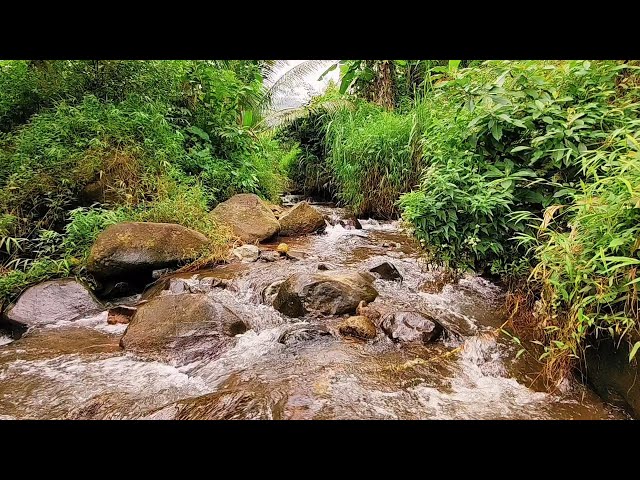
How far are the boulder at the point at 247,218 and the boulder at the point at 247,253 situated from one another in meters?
0.40

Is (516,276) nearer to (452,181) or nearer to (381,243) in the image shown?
(452,181)

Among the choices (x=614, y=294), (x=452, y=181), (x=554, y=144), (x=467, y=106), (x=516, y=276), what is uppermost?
(x=467, y=106)

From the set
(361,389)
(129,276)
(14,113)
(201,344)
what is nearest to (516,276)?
(361,389)

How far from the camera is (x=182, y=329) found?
3.04 metres

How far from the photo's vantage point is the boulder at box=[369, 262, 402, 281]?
439cm

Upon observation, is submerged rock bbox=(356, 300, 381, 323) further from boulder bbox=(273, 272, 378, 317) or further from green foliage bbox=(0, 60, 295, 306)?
green foliage bbox=(0, 60, 295, 306)

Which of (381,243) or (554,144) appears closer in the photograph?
(554,144)

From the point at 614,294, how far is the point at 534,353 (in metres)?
1.01

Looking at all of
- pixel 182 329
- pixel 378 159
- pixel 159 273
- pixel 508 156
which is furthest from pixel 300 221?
pixel 508 156

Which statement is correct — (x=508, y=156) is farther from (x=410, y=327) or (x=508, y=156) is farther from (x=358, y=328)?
(x=358, y=328)

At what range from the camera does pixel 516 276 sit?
10.1ft

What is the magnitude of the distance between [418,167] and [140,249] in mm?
4872

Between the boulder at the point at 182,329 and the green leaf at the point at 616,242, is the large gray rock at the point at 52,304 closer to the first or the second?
the boulder at the point at 182,329

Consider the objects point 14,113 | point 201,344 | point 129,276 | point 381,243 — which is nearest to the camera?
point 201,344
